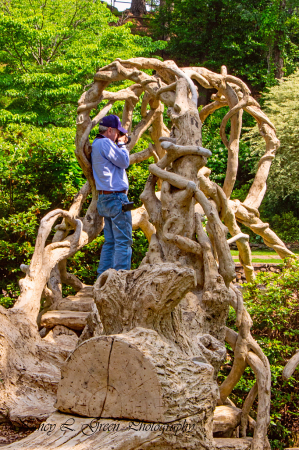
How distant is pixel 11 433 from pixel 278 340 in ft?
10.1

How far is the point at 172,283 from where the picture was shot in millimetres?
2695

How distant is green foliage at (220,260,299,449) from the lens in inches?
193

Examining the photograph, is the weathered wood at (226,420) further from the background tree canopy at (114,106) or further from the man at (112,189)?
the man at (112,189)

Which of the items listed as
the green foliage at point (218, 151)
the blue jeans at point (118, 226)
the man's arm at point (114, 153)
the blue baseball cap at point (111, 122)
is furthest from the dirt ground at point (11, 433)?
the green foliage at point (218, 151)

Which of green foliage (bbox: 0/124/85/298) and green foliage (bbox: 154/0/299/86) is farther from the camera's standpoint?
green foliage (bbox: 154/0/299/86)

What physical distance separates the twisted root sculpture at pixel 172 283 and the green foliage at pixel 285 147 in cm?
1033

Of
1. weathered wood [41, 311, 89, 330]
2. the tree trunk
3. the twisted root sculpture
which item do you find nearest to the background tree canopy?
the twisted root sculpture

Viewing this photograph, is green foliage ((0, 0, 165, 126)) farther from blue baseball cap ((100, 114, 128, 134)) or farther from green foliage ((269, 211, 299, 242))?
blue baseball cap ((100, 114, 128, 134))

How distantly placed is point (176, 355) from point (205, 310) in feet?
2.96

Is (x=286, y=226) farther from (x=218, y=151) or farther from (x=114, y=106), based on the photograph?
(x=114, y=106)

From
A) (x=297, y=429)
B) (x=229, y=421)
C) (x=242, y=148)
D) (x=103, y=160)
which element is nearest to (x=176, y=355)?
(x=229, y=421)

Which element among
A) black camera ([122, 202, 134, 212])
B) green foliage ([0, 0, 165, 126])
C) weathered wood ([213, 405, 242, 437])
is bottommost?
weathered wood ([213, 405, 242, 437])

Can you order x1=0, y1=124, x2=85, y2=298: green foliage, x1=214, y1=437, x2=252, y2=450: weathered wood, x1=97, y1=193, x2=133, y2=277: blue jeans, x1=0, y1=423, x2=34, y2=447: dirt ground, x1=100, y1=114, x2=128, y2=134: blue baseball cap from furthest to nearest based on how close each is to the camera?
x1=0, y1=124, x2=85, y2=298: green foliage
x1=100, y1=114, x2=128, y2=134: blue baseball cap
x1=97, y1=193, x2=133, y2=277: blue jeans
x1=214, y1=437, x2=252, y2=450: weathered wood
x1=0, y1=423, x2=34, y2=447: dirt ground

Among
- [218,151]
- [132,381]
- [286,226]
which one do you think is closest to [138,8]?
[218,151]
